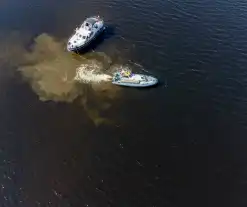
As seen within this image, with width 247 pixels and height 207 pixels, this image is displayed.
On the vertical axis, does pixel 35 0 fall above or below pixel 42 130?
above

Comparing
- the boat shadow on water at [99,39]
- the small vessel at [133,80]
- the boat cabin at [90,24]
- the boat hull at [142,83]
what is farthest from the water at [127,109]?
the boat cabin at [90,24]

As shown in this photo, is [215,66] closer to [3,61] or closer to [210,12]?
[210,12]

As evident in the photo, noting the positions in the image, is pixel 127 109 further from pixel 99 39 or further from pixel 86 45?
pixel 99 39

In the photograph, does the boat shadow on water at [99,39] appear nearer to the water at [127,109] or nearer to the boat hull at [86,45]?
the boat hull at [86,45]

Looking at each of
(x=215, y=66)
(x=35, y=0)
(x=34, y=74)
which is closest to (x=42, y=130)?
(x=34, y=74)

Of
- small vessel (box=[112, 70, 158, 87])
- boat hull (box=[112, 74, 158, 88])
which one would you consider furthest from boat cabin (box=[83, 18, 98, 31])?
boat hull (box=[112, 74, 158, 88])

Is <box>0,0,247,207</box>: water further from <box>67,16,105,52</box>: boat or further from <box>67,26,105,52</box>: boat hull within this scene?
<box>67,16,105,52</box>: boat

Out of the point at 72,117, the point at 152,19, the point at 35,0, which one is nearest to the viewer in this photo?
the point at 72,117

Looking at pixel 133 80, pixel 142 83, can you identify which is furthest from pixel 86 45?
pixel 142 83
